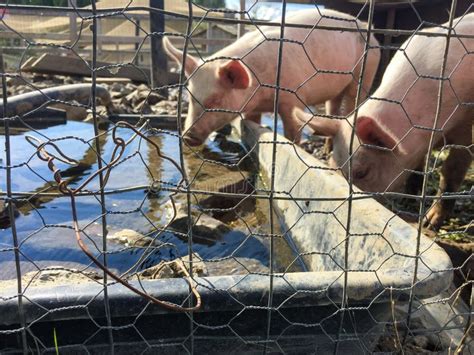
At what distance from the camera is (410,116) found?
2885mm

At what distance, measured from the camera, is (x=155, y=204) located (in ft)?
11.3

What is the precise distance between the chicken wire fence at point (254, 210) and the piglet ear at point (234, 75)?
13 mm

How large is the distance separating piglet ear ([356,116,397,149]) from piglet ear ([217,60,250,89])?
1402 mm

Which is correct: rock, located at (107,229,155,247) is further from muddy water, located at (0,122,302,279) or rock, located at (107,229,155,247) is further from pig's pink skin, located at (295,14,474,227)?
pig's pink skin, located at (295,14,474,227)

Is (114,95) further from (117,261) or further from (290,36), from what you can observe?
(117,261)

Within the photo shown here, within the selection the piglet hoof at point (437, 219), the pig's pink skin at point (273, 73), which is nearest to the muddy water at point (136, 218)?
the pig's pink skin at point (273, 73)

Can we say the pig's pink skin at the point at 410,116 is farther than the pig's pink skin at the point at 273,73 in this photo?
No

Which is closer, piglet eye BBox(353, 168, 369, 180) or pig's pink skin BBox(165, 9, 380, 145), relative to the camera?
piglet eye BBox(353, 168, 369, 180)

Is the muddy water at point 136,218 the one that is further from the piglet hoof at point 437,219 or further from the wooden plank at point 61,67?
the wooden plank at point 61,67

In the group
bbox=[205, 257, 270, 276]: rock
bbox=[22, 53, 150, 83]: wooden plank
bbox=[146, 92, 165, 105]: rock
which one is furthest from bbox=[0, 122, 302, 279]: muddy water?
bbox=[22, 53, 150, 83]: wooden plank

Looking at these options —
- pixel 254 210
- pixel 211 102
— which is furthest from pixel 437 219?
pixel 211 102

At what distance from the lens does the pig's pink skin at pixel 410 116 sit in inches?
113

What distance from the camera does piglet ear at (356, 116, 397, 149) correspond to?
9.03 feet

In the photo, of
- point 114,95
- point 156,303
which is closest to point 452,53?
point 156,303
